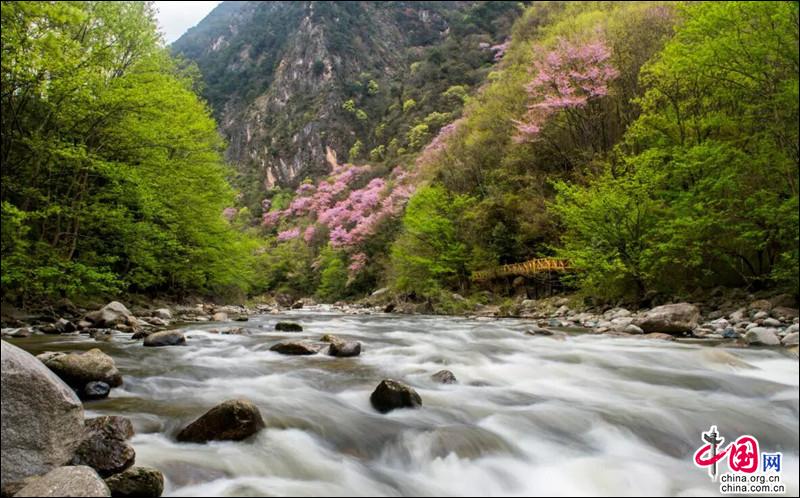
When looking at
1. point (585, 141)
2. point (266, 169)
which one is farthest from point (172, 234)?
point (266, 169)

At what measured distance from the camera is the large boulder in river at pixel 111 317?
39.3 feet

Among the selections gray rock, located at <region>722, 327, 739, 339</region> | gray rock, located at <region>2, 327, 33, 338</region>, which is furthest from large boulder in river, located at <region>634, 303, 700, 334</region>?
gray rock, located at <region>2, 327, 33, 338</region>

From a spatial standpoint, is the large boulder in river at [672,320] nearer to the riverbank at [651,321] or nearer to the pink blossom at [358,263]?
the riverbank at [651,321]

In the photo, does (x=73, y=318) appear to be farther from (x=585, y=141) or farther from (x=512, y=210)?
(x=585, y=141)

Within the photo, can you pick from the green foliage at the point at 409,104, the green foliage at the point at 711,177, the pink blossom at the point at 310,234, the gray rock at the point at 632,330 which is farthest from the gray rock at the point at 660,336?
the green foliage at the point at 409,104

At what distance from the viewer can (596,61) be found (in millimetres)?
20781

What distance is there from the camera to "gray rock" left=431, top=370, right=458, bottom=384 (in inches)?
263

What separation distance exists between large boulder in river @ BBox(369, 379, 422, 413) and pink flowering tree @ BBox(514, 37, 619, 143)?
18.7m

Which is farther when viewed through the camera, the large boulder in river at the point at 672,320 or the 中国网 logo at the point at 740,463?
the large boulder in river at the point at 672,320

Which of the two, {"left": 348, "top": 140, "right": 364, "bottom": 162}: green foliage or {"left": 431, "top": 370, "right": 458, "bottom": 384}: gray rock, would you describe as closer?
{"left": 431, "top": 370, "right": 458, "bottom": 384}: gray rock

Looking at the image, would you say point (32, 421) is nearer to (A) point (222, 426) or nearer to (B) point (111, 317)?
(A) point (222, 426)

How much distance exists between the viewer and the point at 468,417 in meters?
5.21

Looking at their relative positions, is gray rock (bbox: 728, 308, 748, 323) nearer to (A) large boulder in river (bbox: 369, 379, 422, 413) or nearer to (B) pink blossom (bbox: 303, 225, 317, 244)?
(A) large boulder in river (bbox: 369, 379, 422, 413)

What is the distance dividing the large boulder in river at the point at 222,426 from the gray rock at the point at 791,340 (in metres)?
9.13
